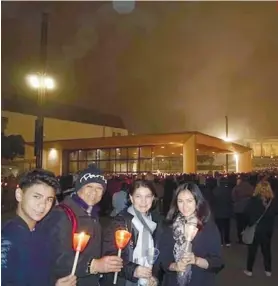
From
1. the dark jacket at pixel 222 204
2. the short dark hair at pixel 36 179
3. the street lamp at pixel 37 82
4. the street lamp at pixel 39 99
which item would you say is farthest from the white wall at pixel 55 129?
the short dark hair at pixel 36 179

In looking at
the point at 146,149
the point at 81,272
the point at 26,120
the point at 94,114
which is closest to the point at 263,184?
the point at 81,272

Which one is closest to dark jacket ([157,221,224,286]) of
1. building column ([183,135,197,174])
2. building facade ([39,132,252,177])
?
building column ([183,135,197,174])

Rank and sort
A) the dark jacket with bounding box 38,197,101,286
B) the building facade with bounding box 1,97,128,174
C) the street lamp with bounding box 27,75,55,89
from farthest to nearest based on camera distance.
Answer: the building facade with bounding box 1,97,128,174 → the street lamp with bounding box 27,75,55,89 → the dark jacket with bounding box 38,197,101,286

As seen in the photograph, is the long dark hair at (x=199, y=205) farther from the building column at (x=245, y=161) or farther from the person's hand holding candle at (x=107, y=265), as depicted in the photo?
the building column at (x=245, y=161)

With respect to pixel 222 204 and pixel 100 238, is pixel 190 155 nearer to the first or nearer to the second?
pixel 222 204

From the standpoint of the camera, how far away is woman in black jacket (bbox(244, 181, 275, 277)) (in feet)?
23.2

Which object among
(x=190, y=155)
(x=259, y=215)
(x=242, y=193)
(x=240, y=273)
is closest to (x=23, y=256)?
(x=259, y=215)

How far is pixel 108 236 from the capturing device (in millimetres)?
2990

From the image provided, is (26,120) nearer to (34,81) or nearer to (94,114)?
(94,114)

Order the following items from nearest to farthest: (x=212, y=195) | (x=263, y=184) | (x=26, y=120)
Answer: (x=263, y=184) → (x=212, y=195) → (x=26, y=120)

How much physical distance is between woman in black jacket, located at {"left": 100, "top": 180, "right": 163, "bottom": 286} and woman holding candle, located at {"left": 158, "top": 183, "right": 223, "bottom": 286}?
13 centimetres

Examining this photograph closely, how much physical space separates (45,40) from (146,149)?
2228 cm

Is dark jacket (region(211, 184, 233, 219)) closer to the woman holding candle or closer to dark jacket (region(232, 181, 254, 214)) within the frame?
dark jacket (region(232, 181, 254, 214))

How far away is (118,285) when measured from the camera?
10.3ft
